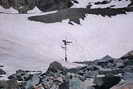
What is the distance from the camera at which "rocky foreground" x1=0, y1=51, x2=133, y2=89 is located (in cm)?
431

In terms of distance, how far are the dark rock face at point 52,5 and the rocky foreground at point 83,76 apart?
0.88 m

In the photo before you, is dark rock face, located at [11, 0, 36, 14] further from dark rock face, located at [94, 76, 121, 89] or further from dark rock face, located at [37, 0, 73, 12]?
dark rock face, located at [94, 76, 121, 89]

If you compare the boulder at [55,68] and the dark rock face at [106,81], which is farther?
the boulder at [55,68]

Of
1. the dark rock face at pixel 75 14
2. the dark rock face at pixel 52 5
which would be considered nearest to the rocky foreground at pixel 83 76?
the dark rock face at pixel 75 14

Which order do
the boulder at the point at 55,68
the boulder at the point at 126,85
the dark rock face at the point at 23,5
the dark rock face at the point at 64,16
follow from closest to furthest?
the boulder at the point at 126,85 → the boulder at the point at 55,68 → the dark rock face at the point at 64,16 → the dark rock face at the point at 23,5

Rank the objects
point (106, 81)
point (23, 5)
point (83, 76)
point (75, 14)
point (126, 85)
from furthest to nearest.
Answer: point (23, 5)
point (75, 14)
point (83, 76)
point (106, 81)
point (126, 85)

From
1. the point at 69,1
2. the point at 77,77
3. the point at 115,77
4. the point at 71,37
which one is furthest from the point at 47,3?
the point at 115,77

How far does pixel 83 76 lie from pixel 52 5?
125 centimetres

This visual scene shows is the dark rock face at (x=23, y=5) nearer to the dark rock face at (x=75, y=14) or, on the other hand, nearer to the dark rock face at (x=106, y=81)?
the dark rock face at (x=75, y=14)

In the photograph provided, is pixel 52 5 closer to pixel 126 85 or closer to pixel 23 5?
pixel 23 5

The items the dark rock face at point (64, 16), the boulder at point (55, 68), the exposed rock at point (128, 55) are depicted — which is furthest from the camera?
the dark rock face at point (64, 16)

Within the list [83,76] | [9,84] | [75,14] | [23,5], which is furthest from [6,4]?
[83,76]

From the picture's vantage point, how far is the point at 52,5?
4809 millimetres

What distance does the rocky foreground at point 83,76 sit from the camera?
431 centimetres
